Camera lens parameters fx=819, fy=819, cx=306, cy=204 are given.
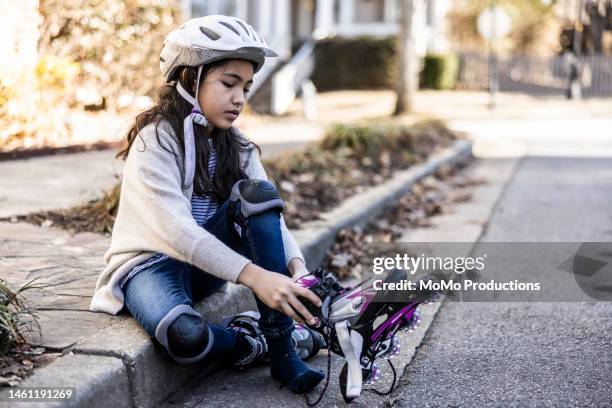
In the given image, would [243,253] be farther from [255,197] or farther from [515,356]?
[515,356]

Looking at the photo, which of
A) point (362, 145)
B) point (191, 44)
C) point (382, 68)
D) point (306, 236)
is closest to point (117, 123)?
point (362, 145)

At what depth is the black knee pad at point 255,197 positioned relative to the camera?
3.01m

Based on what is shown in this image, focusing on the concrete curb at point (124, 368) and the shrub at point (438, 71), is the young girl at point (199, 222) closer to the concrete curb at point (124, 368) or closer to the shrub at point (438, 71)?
the concrete curb at point (124, 368)

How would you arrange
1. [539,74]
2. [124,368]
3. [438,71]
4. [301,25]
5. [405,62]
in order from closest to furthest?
[124,368]
[405,62]
[438,71]
[539,74]
[301,25]

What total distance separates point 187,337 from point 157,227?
414 millimetres

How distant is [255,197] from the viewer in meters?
3.02

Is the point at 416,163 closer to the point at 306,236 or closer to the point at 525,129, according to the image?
the point at 306,236

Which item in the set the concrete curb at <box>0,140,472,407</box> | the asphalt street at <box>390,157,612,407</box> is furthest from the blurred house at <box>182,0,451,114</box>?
the concrete curb at <box>0,140,472,407</box>

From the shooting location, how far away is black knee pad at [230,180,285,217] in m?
3.01

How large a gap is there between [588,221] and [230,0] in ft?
50.5

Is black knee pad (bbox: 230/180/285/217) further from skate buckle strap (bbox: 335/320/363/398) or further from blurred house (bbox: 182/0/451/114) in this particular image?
blurred house (bbox: 182/0/451/114)

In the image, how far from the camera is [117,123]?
982cm

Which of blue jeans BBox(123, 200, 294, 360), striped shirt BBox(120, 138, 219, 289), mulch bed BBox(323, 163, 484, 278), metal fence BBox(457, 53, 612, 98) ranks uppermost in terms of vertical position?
striped shirt BBox(120, 138, 219, 289)

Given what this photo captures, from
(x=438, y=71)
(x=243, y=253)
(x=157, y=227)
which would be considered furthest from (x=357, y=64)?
(x=157, y=227)
